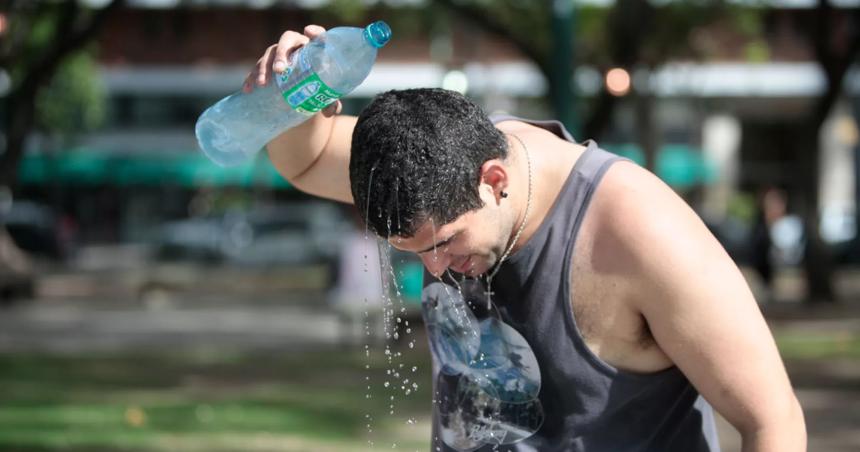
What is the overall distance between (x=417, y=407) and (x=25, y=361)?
4.79 metres

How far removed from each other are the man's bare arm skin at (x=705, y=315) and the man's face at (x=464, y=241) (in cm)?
22

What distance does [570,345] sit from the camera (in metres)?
2.39

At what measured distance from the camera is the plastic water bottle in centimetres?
248

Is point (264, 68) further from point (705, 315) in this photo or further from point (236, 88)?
point (236, 88)

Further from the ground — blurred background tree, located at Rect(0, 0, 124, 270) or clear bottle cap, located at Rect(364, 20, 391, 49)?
clear bottle cap, located at Rect(364, 20, 391, 49)

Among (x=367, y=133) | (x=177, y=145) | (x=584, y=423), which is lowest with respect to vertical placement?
(x=177, y=145)

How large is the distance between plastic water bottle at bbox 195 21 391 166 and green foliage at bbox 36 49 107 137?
32.7 metres

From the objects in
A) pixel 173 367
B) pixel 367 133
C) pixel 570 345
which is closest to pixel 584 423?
pixel 570 345

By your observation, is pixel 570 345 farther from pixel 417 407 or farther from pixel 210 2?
pixel 210 2

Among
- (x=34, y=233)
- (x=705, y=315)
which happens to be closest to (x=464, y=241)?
(x=705, y=315)

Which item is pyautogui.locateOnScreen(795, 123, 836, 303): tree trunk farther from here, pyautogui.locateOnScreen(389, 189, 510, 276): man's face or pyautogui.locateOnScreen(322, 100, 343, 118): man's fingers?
pyautogui.locateOnScreen(389, 189, 510, 276): man's face

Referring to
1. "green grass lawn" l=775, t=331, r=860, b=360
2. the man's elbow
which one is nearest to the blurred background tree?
"green grass lawn" l=775, t=331, r=860, b=360

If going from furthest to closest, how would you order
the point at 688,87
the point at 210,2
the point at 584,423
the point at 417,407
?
1. the point at 688,87
2. the point at 210,2
3. the point at 417,407
4. the point at 584,423

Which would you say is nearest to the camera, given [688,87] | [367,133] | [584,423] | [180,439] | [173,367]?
[367,133]
